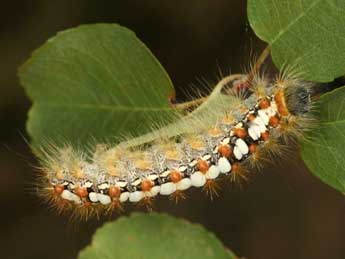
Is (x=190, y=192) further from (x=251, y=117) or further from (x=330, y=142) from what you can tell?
(x=330, y=142)

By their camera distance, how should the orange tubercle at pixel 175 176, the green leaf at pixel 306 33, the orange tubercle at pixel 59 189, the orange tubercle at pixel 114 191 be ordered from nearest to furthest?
the green leaf at pixel 306 33
the orange tubercle at pixel 175 176
the orange tubercle at pixel 114 191
the orange tubercle at pixel 59 189

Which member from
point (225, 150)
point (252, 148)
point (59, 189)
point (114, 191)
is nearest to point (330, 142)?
point (252, 148)

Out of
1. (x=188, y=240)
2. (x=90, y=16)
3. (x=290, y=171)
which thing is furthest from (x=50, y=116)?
(x=290, y=171)

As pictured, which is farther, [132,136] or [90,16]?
[90,16]

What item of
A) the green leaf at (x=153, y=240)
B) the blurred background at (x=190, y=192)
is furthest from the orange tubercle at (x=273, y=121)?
the blurred background at (x=190, y=192)

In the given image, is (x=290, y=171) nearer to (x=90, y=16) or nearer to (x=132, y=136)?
(x=90, y=16)

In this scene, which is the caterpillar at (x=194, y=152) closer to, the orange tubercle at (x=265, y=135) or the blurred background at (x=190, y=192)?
the orange tubercle at (x=265, y=135)
